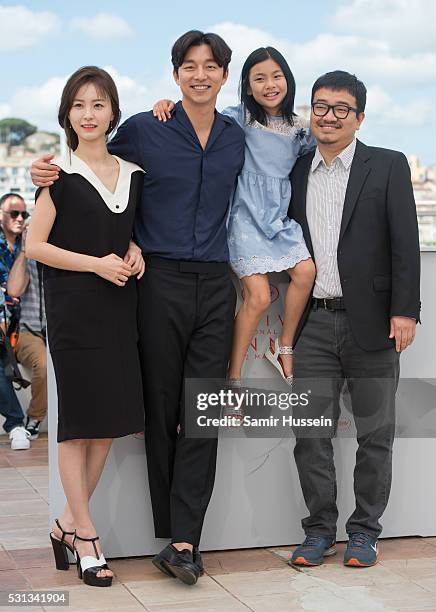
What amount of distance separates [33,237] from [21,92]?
4689 cm

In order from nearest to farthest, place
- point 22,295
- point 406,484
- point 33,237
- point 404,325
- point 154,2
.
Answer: point 33,237 → point 404,325 → point 406,484 → point 22,295 → point 154,2

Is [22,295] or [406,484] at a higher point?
[22,295]

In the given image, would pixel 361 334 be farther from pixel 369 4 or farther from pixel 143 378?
pixel 369 4

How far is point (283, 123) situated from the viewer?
3750 millimetres

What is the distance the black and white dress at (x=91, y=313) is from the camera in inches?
135

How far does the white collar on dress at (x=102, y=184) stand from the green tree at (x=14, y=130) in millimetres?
38918

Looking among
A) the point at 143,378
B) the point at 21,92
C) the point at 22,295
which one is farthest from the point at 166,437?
the point at 21,92

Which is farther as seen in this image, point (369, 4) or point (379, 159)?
point (369, 4)

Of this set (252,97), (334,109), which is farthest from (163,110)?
(334,109)

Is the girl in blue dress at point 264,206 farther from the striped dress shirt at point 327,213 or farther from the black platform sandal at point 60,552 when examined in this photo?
the black platform sandal at point 60,552

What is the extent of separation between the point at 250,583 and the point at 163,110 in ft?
5.04

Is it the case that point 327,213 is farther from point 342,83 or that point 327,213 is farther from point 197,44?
point 197,44

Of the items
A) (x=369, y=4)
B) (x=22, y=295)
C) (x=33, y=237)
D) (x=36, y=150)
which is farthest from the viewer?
(x=369, y=4)

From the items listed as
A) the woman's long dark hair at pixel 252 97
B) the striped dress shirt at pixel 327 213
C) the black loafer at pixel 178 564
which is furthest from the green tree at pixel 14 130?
the black loafer at pixel 178 564
